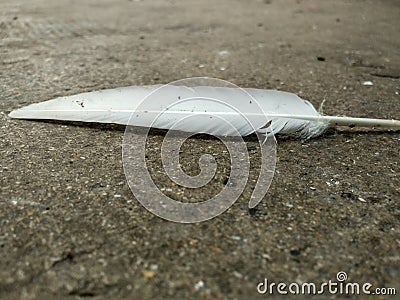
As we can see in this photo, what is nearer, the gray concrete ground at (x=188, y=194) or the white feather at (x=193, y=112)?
the gray concrete ground at (x=188, y=194)

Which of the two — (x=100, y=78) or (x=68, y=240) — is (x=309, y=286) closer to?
(x=68, y=240)

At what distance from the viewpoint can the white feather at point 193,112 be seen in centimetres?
147

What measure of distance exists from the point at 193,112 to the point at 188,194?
0.38 metres

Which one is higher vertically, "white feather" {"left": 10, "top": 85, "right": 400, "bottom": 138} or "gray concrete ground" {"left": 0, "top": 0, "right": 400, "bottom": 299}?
"white feather" {"left": 10, "top": 85, "right": 400, "bottom": 138}

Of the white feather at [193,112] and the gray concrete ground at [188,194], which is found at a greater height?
the white feather at [193,112]

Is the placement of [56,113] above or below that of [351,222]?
above

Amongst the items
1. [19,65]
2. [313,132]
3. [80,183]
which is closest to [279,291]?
[80,183]

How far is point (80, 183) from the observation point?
1.20m

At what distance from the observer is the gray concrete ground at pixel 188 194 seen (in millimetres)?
928

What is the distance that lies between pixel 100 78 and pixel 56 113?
0.53 metres

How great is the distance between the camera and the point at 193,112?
1493mm

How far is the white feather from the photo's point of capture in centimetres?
147

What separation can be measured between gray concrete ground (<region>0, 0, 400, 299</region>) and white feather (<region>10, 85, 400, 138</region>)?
41 millimetres

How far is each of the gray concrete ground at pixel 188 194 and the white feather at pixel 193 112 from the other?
41mm
